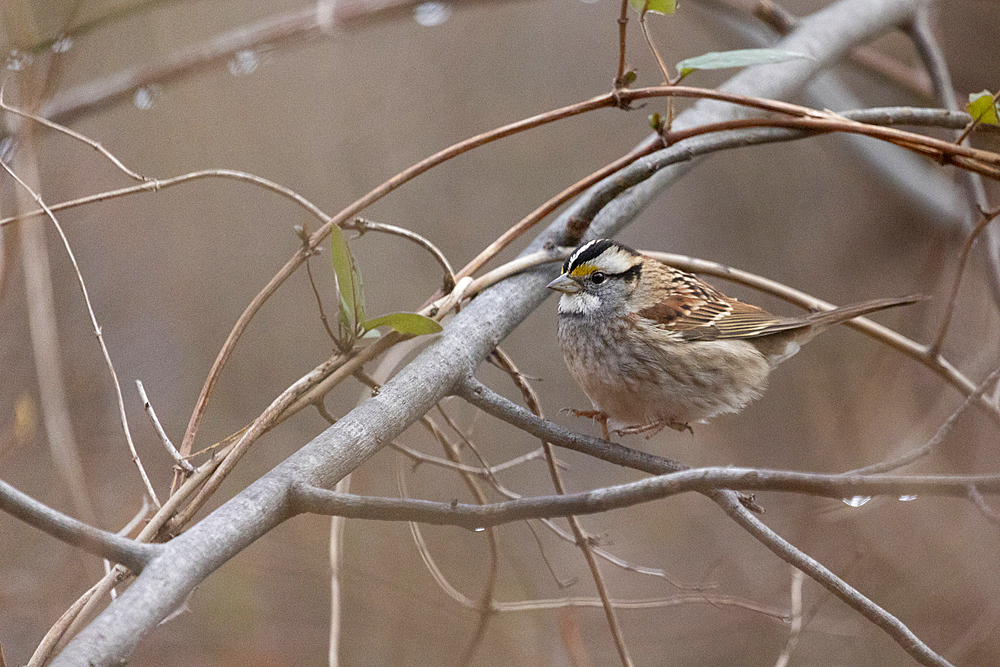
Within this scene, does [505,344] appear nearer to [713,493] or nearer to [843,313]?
[843,313]

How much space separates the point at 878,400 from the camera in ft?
12.9

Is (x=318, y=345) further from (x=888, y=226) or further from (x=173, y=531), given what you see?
(x=888, y=226)

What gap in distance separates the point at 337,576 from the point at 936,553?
2.71 metres

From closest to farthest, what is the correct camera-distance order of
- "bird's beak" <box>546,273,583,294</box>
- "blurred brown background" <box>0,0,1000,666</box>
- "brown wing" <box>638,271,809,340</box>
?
"bird's beak" <box>546,273,583,294</box> < "brown wing" <box>638,271,809,340</box> < "blurred brown background" <box>0,0,1000,666</box>

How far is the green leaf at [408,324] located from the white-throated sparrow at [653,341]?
749 mm

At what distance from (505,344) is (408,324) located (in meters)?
2.78

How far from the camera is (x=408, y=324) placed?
142cm

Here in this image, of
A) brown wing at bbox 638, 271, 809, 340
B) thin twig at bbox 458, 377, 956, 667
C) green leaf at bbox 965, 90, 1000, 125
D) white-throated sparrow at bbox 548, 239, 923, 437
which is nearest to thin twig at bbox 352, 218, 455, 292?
thin twig at bbox 458, 377, 956, 667

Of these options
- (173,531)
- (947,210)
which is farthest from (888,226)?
(173,531)

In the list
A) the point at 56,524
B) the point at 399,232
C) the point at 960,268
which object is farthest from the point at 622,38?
the point at 56,524

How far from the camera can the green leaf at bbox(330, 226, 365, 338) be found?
4.53 ft

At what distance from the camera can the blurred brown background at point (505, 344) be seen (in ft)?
9.84

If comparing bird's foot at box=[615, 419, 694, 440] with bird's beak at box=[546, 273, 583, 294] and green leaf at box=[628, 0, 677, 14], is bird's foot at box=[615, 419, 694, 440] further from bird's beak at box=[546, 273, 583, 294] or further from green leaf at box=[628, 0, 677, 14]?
green leaf at box=[628, 0, 677, 14]

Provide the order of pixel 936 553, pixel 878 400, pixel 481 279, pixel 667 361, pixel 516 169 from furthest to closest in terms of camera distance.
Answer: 1. pixel 516 169
2. pixel 878 400
3. pixel 936 553
4. pixel 667 361
5. pixel 481 279
